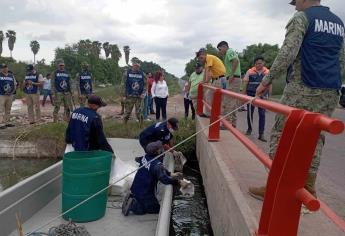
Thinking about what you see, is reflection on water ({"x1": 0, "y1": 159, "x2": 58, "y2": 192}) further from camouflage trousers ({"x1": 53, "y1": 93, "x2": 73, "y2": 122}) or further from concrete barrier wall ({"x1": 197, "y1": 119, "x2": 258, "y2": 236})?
concrete barrier wall ({"x1": 197, "y1": 119, "x2": 258, "y2": 236})

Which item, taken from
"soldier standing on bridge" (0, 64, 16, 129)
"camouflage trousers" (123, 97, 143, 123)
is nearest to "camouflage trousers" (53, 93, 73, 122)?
"soldier standing on bridge" (0, 64, 16, 129)

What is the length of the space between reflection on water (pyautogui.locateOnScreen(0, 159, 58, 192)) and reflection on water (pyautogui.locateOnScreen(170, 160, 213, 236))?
135 inches

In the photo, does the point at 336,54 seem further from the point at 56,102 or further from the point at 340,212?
the point at 56,102

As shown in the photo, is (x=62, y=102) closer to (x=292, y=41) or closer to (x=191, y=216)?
(x=191, y=216)

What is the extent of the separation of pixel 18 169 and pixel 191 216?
4.74 metres

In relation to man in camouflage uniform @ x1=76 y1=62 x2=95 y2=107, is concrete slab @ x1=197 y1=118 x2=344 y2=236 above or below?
below

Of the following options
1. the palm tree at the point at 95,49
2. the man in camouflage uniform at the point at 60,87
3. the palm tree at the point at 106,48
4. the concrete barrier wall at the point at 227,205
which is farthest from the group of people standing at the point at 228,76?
the palm tree at the point at 106,48

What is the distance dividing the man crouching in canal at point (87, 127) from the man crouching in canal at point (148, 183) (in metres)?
0.76

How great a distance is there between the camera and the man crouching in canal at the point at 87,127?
5.68 m

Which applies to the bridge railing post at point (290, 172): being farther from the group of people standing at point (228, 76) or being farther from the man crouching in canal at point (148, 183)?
the group of people standing at point (228, 76)

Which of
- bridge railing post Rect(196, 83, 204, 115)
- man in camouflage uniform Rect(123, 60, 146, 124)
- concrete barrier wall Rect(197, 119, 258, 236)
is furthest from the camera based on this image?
man in camouflage uniform Rect(123, 60, 146, 124)

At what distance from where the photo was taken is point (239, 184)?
383 centimetres

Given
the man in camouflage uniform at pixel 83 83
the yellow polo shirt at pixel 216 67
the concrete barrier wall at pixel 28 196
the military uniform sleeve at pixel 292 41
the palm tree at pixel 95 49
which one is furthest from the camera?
the palm tree at pixel 95 49

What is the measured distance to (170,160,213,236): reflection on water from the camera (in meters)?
5.95
